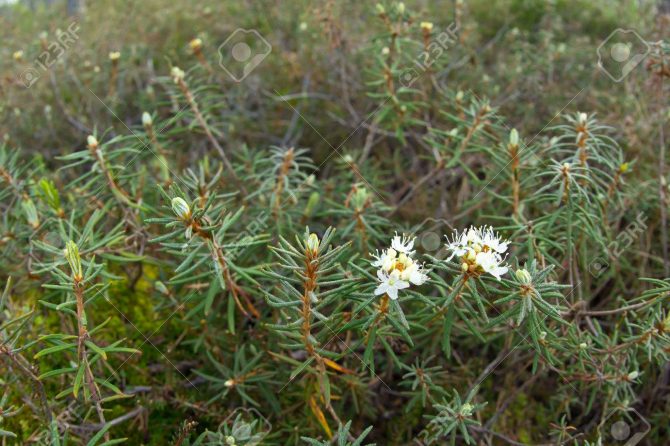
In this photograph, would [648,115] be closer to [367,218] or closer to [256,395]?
[367,218]

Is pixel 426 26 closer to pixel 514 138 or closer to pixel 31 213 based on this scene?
pixel 514 138

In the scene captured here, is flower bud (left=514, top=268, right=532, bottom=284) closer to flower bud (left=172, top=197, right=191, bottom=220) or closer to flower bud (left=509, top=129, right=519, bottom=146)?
flower bud (left=509, top=129, right=519, bottom=146)

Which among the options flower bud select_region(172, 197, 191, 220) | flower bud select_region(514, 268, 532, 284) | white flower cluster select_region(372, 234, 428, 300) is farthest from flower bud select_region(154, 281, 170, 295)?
flower bud select_region(514, 268, 532, 284)

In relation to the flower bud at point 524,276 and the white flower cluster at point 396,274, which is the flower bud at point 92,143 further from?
the flower bud at point 524,276

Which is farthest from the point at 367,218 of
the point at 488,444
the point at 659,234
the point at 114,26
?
the point at 114,26

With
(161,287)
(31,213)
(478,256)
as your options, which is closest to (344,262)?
(161,287)

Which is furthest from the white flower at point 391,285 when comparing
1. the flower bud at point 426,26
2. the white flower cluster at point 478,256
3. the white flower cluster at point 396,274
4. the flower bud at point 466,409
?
the flower bud at point 426,26
